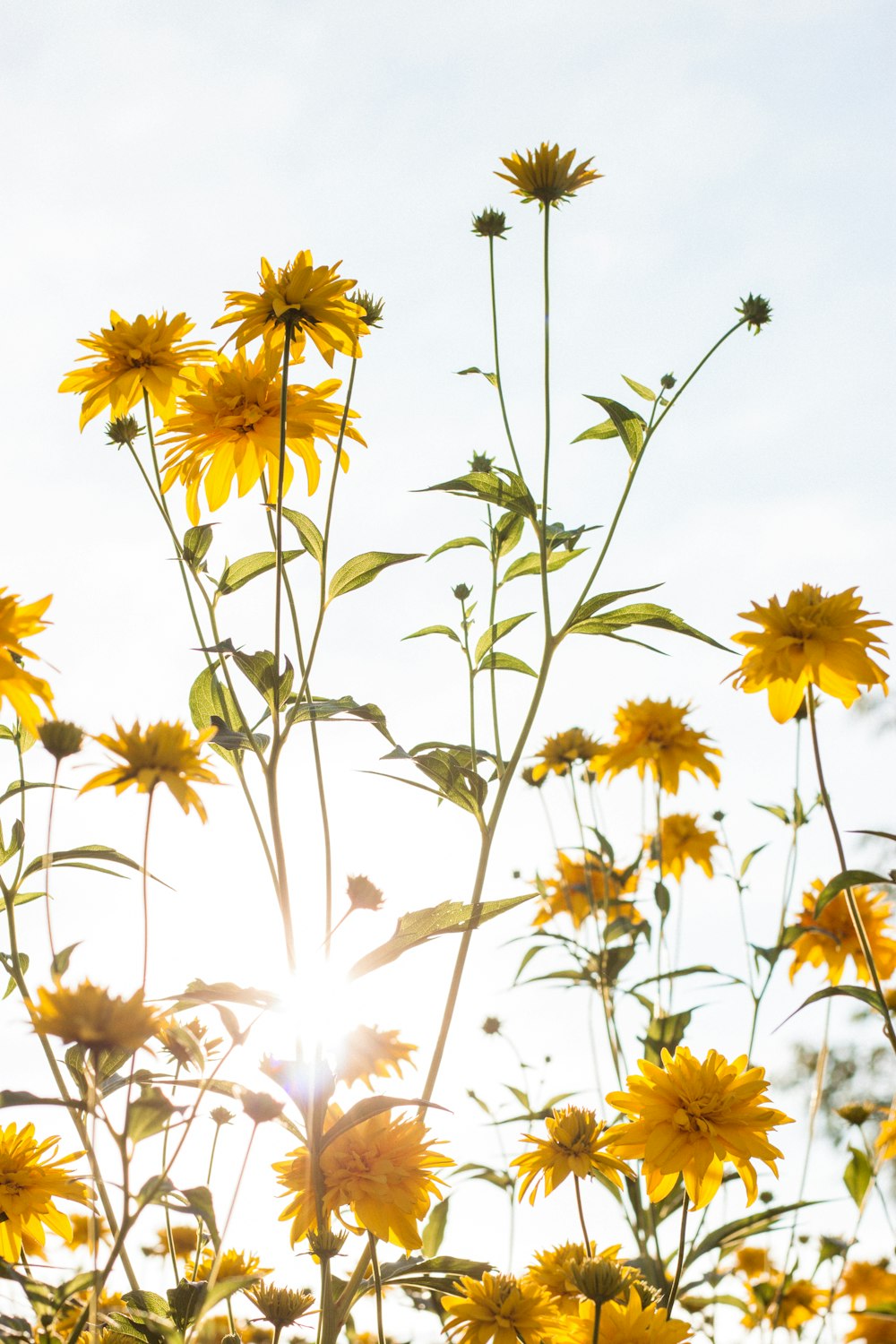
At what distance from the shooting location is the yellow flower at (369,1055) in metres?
1.15

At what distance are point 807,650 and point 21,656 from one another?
43.3 inches

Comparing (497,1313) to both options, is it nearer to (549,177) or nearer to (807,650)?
(807,650)

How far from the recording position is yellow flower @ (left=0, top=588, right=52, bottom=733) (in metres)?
0.99

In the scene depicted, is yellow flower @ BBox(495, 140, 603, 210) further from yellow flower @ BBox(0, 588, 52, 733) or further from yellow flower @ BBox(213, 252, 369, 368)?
yellow flower @ BBox(0, 588, 52, 733)

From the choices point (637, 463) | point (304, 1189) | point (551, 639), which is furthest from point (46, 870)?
point (637, 463)

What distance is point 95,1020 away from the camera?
803mm

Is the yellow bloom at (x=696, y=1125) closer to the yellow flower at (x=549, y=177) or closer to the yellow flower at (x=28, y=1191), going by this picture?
the yellow flower at (x=28, y=1191)

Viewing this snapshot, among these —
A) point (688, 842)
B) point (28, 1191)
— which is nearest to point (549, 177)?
point (28, 1191)

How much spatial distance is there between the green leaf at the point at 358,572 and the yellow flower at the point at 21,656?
0.43 metres

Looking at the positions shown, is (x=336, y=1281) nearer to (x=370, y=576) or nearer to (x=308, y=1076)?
(x=308, y=1076)

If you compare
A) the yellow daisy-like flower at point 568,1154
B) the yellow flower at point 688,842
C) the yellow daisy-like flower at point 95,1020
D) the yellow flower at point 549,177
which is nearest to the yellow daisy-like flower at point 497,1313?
Answer: the yellow daisy-like flower at point 568,1154

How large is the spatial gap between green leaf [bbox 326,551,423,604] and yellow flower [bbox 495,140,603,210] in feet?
2.21

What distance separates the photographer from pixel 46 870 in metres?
0.90

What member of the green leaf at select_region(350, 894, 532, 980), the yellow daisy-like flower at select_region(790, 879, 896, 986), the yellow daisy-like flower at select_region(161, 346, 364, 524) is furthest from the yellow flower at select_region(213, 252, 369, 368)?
the yellow daisy-like flower at select_region(790, 879, 896, 986)
